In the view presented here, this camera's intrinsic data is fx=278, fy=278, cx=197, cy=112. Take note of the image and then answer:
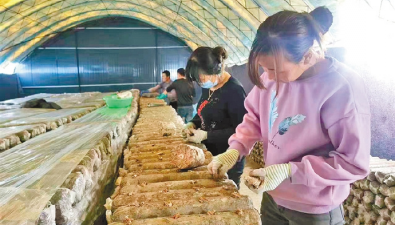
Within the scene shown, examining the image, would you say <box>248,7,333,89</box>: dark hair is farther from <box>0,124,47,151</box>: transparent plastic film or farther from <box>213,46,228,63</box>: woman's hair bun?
<box>0,124,47,151</box>: transparent plastic film

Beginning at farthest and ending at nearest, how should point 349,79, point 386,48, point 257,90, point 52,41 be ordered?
point 52,41 → point 386,48 → point 257,90 → point 349,79

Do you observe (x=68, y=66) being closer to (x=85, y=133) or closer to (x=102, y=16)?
(x=102, y=16)

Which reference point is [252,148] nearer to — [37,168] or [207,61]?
[207,61]

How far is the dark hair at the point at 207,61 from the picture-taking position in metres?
2.49

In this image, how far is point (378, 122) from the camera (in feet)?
13.5

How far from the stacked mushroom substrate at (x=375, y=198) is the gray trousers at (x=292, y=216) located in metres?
2.27

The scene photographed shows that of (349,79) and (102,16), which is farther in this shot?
(102,16)

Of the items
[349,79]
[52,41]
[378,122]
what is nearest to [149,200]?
[349,79]

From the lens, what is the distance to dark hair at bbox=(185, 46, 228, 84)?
2492 millimetres

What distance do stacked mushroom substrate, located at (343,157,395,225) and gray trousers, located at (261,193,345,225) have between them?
227 centimetres

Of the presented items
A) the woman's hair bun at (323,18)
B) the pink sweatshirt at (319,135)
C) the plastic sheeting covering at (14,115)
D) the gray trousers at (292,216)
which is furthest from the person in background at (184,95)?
the woman's hair bun at (323,18)

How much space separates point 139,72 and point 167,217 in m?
17.2

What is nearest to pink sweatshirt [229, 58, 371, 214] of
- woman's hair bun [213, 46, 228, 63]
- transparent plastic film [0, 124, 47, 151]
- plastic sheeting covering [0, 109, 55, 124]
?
woman's hair bun [213, 46, 228, 63]

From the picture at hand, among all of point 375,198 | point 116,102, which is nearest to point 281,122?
point 375,198
